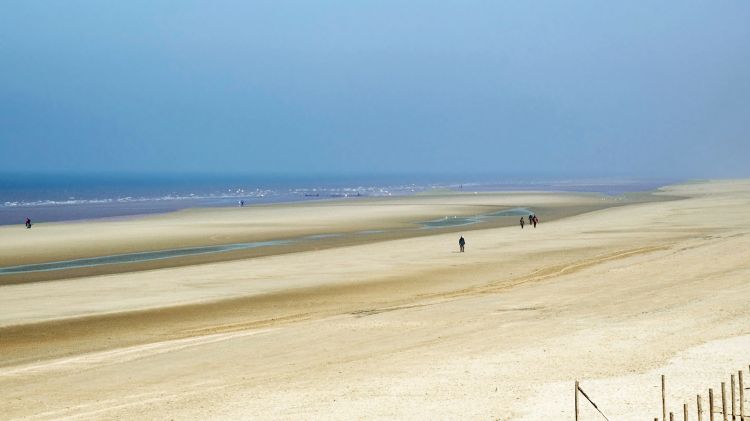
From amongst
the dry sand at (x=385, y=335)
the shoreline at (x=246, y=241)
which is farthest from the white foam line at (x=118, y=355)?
the shoreline at (x=246, y=241)

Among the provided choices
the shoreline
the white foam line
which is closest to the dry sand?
the white foam line

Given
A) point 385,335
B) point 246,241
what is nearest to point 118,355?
point 385,335

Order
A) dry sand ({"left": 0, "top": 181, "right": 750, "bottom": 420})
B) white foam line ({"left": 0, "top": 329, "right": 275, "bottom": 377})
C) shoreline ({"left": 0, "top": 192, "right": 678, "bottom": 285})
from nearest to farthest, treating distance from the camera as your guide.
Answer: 1. dry sand ({"left": 0, "top": 181, "right": 750, "bottom": 420})
2. white foam line ({"left": 0, "top": 329, "right": 275, "bottom": 377})
3. shoreline ({"left": 0, "top": 192, "right": 678, "bottom": 285})

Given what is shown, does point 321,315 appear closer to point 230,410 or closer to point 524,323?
point 524,323

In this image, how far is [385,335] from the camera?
21438 mm

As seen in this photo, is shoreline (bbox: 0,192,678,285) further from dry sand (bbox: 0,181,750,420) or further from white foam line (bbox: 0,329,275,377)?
white foam line (bbox: 0,329,275,377)

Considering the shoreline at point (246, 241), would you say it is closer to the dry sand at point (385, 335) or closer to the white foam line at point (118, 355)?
the dry sand at point (385, 335)

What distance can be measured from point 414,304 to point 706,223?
120 ft

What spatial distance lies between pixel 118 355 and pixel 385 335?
21.5 ft

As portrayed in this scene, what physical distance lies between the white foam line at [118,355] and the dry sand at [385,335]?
10 cm

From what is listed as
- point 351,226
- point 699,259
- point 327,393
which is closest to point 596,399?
point 327,393

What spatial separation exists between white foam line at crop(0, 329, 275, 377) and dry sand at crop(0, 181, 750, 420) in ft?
0.31

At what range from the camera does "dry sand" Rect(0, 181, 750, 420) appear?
15539 mm

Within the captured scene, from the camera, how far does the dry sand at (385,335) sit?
15539 millimetres
